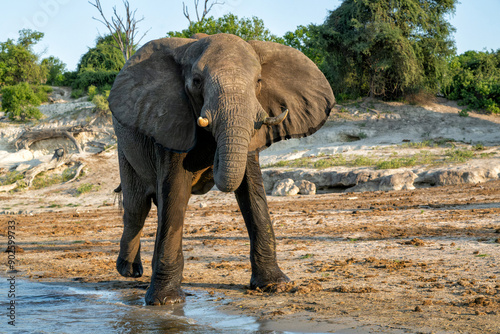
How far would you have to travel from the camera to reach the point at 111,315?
490cm

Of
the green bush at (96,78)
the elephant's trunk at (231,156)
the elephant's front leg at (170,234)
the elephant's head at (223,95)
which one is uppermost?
the green bush at (96,78)

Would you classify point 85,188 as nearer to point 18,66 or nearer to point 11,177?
point 11,177

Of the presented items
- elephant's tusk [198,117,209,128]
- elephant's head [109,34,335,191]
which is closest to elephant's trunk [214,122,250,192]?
elephant's head [109,34,335,191]

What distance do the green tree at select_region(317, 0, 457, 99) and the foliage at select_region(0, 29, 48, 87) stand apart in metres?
24.9

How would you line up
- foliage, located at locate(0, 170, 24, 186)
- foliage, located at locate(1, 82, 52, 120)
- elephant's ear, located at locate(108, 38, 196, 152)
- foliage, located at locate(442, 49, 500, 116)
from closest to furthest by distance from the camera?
elephant's ear, located at locate(108, 38, 196, 152)
foliage, located at locate(0, 170, 24, 186)
foliage, located at locate(442, 49, 500, 116)
foliage, located at locate(1, 82, 52, 120)

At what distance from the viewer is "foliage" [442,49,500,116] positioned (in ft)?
74.9

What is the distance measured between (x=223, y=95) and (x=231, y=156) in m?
0.47

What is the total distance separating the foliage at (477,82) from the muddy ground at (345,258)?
1174 cm

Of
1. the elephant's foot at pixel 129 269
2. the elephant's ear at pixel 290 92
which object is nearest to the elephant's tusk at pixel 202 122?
the elephant's ear at pixel 290 92

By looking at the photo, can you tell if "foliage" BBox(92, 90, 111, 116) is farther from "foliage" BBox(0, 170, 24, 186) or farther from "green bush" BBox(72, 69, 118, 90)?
"green bush" BBox(72, 69, 118, 90)

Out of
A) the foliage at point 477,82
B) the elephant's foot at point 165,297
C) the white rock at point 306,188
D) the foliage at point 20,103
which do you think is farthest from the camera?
the foliage at point 20,103

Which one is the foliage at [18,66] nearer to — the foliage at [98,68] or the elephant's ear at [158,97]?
the foliage at [98,68]

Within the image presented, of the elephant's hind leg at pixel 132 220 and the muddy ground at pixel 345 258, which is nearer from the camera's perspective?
the muddy ground at pixel 345 258

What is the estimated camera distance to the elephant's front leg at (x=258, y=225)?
4.95 metres
